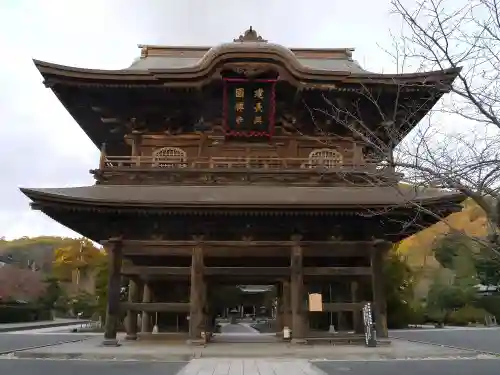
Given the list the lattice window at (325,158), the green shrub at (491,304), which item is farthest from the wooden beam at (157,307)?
the green shrub at (491,304)

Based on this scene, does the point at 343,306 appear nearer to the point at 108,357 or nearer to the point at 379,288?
the point at 379,288

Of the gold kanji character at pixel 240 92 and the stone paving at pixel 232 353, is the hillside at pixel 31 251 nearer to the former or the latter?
the stone paving at pixel 232 353

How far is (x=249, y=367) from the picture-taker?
1087cm

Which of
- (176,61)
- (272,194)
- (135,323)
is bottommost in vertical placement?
(135,323)

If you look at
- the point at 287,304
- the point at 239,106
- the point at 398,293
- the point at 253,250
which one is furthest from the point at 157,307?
the point at 398,293

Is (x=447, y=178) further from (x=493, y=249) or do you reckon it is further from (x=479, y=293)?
(x=479, y=293)

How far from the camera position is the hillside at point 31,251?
7600cm

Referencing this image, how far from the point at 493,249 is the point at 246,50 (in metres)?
11.5

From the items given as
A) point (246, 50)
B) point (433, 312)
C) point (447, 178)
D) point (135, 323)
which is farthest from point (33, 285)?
point (447, 178)

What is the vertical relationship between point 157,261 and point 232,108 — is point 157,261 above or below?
below

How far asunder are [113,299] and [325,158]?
828cm

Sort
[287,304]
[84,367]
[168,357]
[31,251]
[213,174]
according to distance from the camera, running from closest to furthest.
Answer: [84,367] → [168,357] → [213,174] → [287,304] → [31,251]

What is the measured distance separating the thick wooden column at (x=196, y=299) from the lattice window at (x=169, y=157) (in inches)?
130

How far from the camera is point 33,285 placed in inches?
1778
